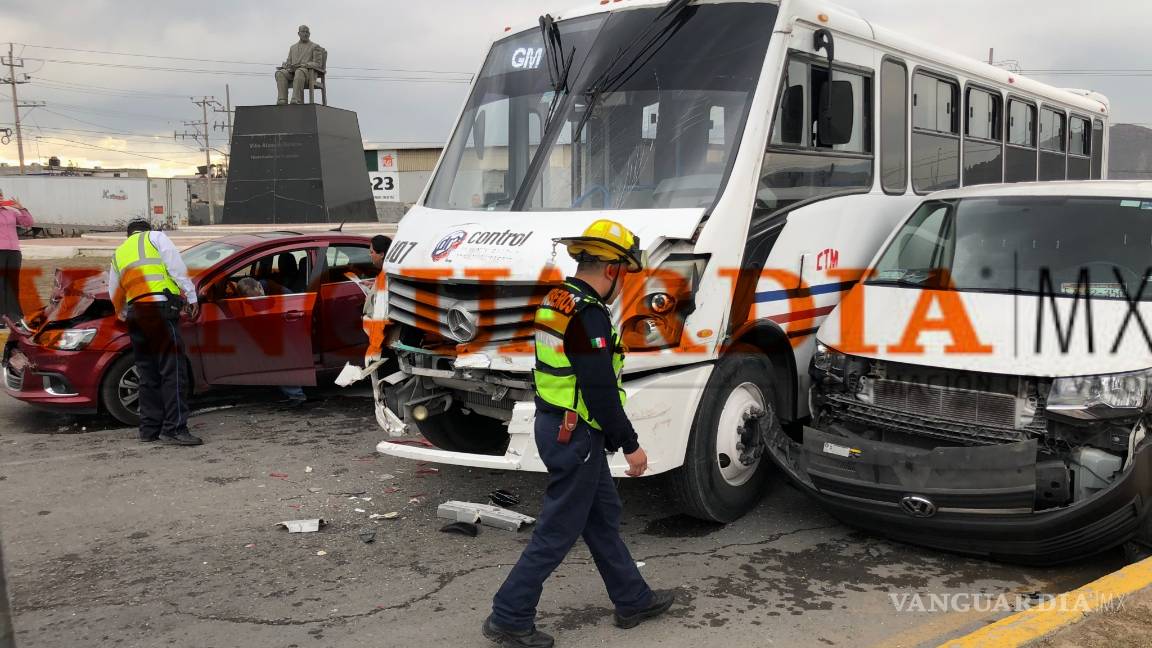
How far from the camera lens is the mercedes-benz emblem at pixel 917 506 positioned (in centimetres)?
445

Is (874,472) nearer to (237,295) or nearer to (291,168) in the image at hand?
(237,295)

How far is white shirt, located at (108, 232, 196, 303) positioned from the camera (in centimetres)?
721

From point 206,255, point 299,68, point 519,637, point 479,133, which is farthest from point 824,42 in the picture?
point 299,68

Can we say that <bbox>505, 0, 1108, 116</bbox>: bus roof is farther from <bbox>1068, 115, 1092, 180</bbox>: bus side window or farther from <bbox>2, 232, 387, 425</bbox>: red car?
<bbox>2, 232, 387, 425</bbox>: red car

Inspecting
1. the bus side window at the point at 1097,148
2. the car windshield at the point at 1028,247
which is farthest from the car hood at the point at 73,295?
the bus side window at the point at 1097,148

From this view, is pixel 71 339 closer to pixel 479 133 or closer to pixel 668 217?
pixel 479 133

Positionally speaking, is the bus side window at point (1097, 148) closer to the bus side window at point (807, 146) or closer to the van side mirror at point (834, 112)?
the bus side window at point (807, 146)

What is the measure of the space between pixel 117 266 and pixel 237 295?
1073mm

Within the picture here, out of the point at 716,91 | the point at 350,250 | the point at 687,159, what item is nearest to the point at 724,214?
the point at 687,159

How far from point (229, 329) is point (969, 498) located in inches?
235

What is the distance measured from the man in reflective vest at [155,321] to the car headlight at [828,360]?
468 centimetres

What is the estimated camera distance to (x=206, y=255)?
328 inches

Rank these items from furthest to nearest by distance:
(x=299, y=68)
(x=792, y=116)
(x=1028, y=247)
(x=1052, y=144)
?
(x=299, y=68), (x=1052, y=144), (x=792, y=116), (x=1028, y=247)

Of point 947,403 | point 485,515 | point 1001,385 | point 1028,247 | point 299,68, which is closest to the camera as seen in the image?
point 1001,385
